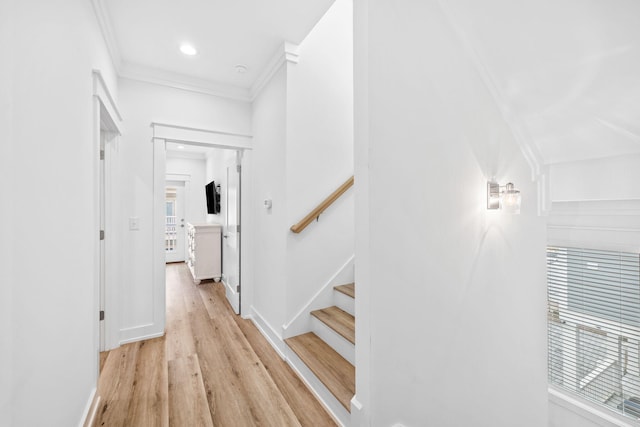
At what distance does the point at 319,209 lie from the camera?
2264 millimetres

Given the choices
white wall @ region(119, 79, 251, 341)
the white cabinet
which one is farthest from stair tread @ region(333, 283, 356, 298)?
the white cabinet

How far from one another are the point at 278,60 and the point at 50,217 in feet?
6.56

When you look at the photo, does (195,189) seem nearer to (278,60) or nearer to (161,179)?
(161,179)

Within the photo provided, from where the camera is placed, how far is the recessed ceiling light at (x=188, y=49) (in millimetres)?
2297

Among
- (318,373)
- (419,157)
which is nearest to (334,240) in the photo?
(318,373)

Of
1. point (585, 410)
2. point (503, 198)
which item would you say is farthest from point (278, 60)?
point (585, 410)

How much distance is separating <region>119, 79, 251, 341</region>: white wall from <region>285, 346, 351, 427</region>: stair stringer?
1.48 meters

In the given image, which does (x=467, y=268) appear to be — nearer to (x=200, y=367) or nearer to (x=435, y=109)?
(x=435, y=109)

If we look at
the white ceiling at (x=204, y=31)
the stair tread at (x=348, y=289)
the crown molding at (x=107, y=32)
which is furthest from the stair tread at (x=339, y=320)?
the crown molding at (x=107, y=32)

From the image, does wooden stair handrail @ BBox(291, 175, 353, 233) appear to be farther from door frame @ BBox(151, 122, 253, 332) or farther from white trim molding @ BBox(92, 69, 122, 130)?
white trim molding @ BBox(92, 69, 122, 130)

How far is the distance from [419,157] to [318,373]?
4.83 feet

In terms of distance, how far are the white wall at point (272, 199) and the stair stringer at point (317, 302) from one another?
112 millimetres

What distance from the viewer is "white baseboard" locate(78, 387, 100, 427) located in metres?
1.46

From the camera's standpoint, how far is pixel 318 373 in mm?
1744
